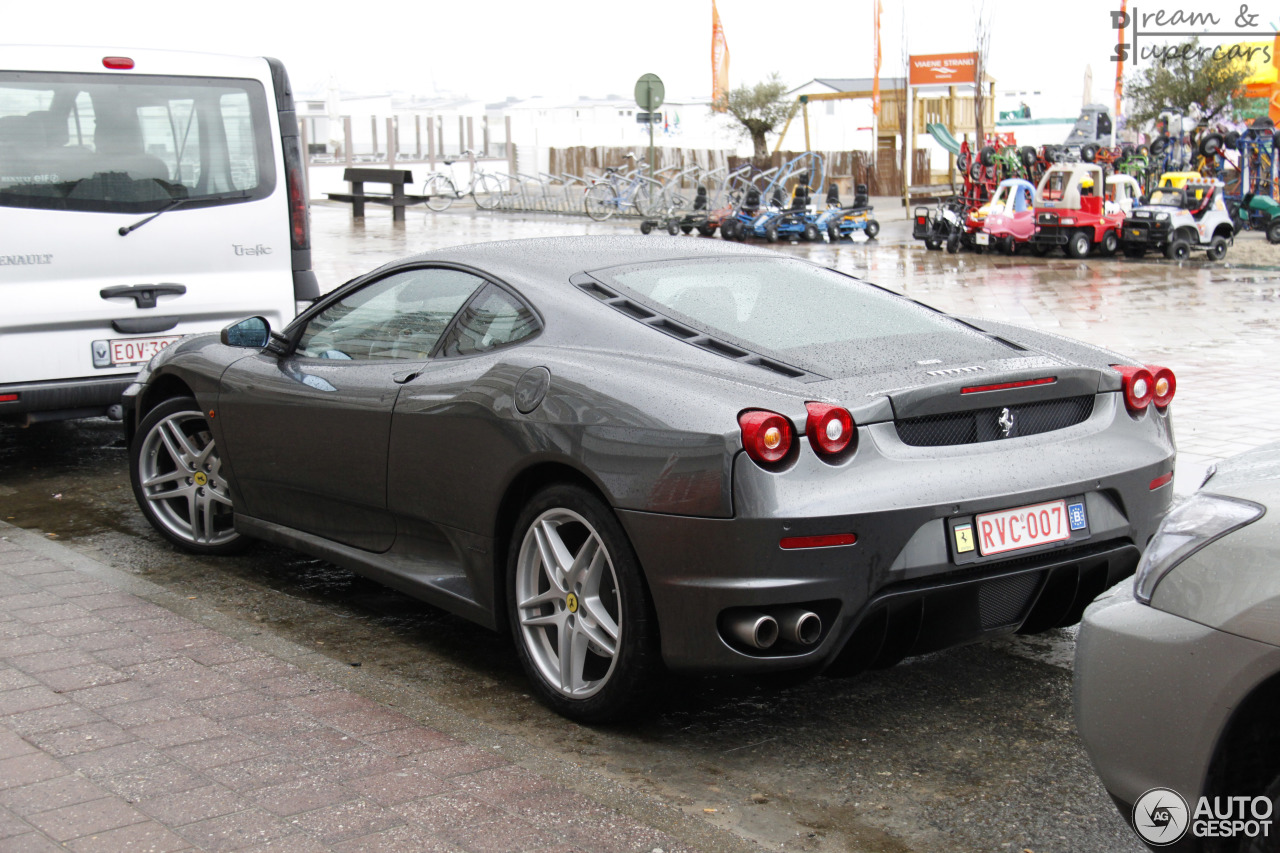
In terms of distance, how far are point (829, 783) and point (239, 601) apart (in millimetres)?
2596

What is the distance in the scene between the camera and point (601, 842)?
3088mm

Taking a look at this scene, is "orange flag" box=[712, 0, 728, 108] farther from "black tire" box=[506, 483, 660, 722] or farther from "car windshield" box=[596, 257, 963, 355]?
"black tire" box=[506, 483, 660, 722]

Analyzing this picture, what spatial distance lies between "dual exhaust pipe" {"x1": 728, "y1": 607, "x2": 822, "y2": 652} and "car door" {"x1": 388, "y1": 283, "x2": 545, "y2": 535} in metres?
0.84

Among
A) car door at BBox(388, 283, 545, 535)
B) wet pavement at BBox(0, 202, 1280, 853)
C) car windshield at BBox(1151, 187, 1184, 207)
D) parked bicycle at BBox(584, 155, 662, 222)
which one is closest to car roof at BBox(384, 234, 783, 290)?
car door at BBox(388, 283, 545, 535)

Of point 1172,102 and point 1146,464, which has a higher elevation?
point 1172,102

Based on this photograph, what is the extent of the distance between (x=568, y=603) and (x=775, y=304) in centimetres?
117

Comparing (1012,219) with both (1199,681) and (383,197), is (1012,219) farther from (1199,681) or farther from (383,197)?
(1199,681)

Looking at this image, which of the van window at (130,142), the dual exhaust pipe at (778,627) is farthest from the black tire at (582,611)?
the van window at (130,142)

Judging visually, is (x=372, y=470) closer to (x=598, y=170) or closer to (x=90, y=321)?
(x=90, y=321)

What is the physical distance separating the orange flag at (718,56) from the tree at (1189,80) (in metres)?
12.9

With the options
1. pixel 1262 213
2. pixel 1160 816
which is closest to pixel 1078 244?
pixel 1262 213

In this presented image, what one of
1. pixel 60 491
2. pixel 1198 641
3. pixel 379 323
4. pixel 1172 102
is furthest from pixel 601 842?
pixel 1172 102

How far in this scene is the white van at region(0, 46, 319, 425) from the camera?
681cm

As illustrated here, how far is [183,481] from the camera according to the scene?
581 centimetres
